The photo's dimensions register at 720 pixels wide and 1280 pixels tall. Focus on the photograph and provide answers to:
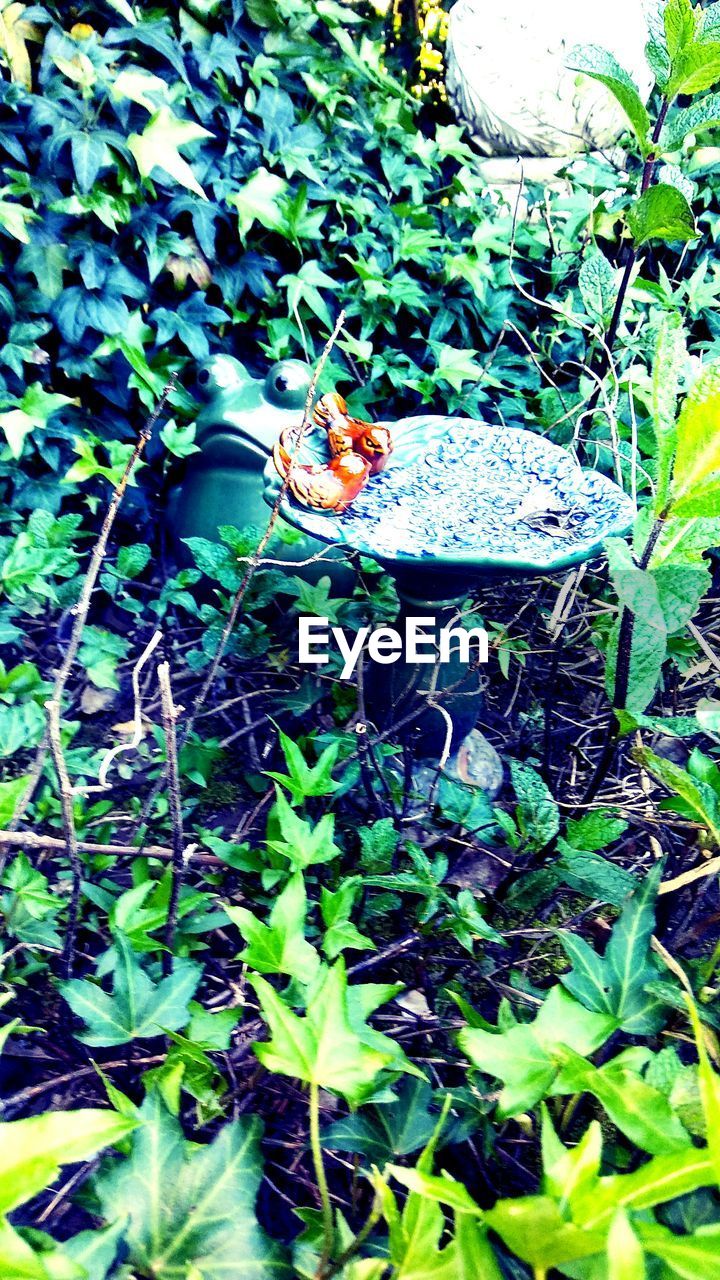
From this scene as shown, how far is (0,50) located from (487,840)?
5.87 ft

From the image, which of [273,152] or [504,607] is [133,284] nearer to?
[273,152]

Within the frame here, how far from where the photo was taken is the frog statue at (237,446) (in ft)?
5.57

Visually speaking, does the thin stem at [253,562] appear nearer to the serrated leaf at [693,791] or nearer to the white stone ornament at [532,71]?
the serrated leaf at [693,791]

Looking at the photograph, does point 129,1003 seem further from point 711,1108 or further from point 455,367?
point 455,367

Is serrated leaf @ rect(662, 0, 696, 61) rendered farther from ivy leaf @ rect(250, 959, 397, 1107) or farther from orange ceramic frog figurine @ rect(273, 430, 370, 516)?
ivy leaf @ rect(250, 959, 397, 1107)

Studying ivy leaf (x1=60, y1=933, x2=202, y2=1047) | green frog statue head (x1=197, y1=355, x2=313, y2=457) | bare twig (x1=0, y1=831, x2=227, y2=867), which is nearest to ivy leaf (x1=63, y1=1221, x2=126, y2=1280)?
ivy leaf (x1=60, y1=933, x2=202, y2=1047)

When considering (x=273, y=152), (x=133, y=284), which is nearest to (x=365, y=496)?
(x=133, y=284)

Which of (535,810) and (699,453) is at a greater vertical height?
(699,453)

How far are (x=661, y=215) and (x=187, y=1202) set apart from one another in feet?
3.28

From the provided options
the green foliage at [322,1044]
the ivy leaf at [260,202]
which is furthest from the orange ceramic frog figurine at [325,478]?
the ivy leaf at [260,202]

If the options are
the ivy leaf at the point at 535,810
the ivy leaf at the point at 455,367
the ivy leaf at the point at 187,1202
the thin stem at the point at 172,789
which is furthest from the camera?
the ivy leaf at the point at 455,367

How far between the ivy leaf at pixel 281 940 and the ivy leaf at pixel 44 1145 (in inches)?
10.2

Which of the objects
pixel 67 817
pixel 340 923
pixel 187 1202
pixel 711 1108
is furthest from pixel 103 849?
pixel 711 1108

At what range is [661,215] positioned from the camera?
Answer: 2.90 ft
